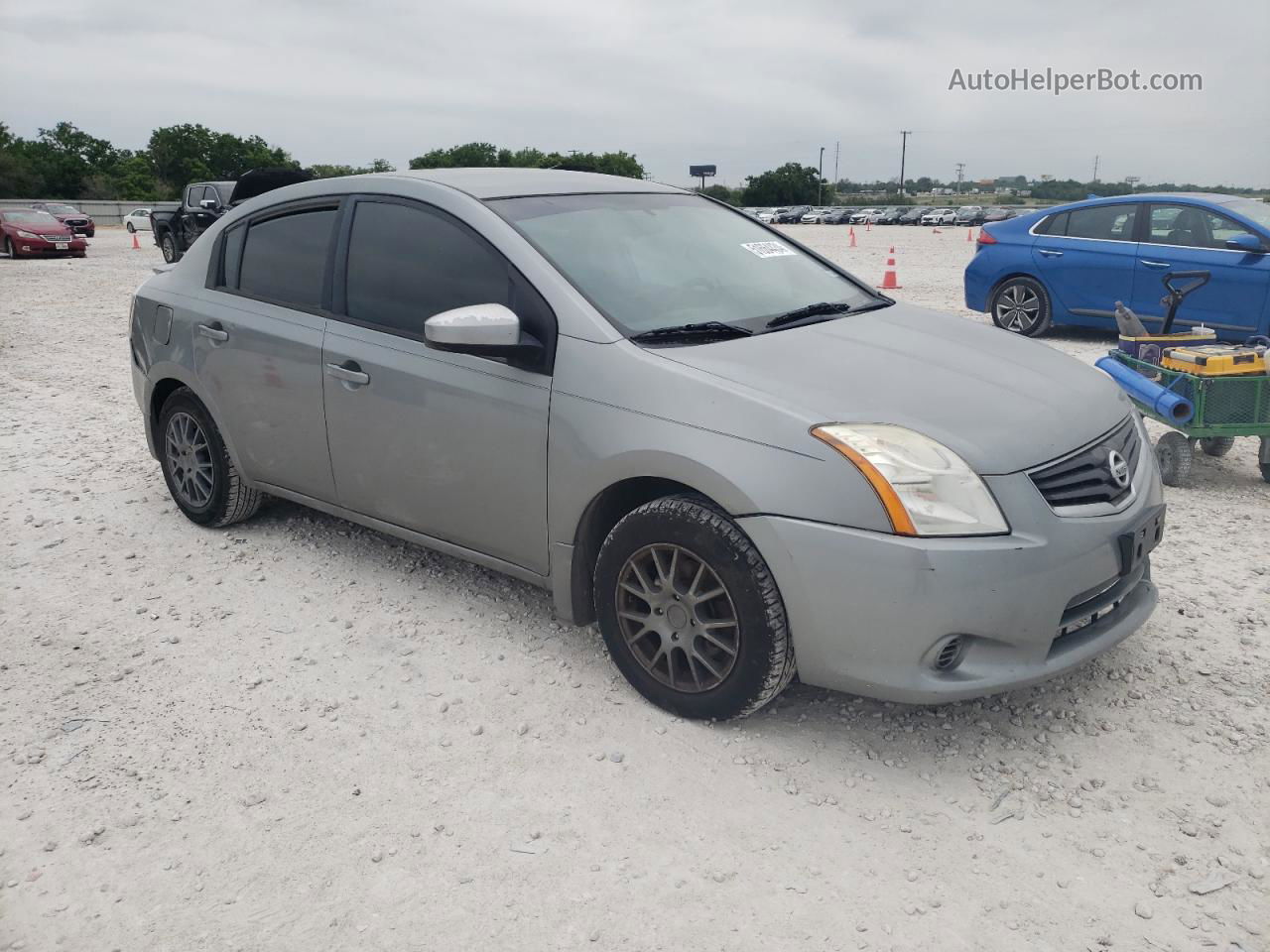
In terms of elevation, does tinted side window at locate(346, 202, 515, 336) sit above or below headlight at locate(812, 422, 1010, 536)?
above

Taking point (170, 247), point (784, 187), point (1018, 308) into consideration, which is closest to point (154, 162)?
point (784, 187)

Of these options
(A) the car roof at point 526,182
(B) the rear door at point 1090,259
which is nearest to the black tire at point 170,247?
(B) the rear door at point 1090,259

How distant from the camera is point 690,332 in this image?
344 centimetres

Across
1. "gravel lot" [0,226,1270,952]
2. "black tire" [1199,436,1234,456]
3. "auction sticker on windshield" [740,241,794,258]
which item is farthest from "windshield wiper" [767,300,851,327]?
"black tire" [1199,436,1234,456]

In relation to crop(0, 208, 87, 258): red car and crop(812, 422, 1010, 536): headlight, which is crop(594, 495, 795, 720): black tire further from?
crop(0, 208, 87, 258): red car

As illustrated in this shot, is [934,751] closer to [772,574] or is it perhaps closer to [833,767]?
[833,767]

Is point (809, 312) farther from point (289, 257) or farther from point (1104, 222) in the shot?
point (1104, 222)

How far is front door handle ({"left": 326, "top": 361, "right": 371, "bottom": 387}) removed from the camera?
3.96 m

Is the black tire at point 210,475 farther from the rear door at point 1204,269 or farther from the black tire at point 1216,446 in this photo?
the rear door at point 1204,269

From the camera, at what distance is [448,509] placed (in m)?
3.81

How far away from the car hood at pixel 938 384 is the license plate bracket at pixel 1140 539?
12.0 inches

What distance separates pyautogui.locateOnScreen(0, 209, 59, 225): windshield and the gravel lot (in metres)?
24.7

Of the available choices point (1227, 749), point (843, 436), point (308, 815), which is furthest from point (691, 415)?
point (1227, 749)

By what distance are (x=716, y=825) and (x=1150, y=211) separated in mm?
8748
